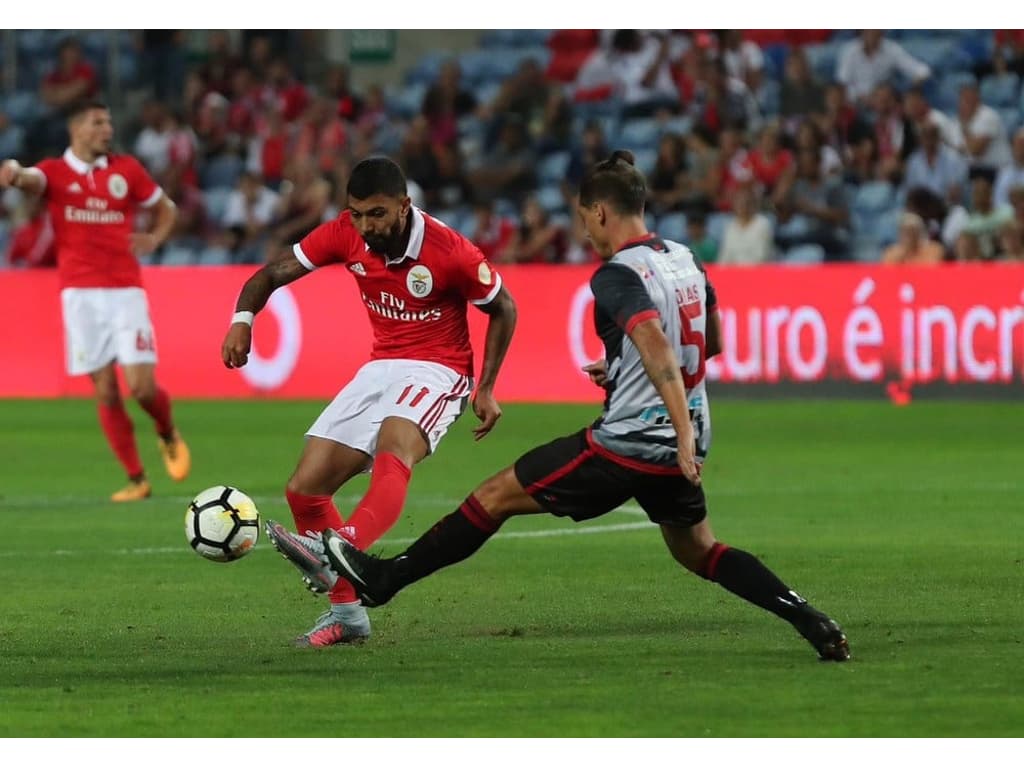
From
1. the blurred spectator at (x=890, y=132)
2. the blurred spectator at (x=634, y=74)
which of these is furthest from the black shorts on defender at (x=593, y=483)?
the blurred spectator at (x=634, y=74)

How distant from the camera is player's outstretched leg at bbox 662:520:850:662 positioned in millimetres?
6898

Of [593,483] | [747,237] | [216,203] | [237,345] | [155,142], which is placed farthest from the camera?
[155,142]

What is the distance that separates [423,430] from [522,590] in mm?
1379

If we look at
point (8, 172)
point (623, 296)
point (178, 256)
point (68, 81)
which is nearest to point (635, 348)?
point (623, 296)

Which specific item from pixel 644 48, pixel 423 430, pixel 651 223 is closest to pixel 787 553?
pixel 423 430

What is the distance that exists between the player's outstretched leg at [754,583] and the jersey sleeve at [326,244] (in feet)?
5.61

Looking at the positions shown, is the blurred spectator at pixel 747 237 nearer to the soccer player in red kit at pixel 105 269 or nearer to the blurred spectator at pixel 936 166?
the blurred spectator at pixel 936 166

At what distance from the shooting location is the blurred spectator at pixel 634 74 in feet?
79.3

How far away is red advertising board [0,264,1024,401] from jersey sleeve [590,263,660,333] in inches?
477

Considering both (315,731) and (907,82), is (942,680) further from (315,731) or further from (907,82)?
(907,82)

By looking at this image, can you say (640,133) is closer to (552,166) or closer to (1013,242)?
(552,166)

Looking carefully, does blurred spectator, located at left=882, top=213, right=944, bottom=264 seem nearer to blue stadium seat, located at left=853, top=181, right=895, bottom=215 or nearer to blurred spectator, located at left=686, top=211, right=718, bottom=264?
blue stadium seat, located at left=853, top=181, right=895, bottom=215

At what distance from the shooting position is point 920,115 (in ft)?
71.9

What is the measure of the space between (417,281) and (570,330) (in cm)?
1173
